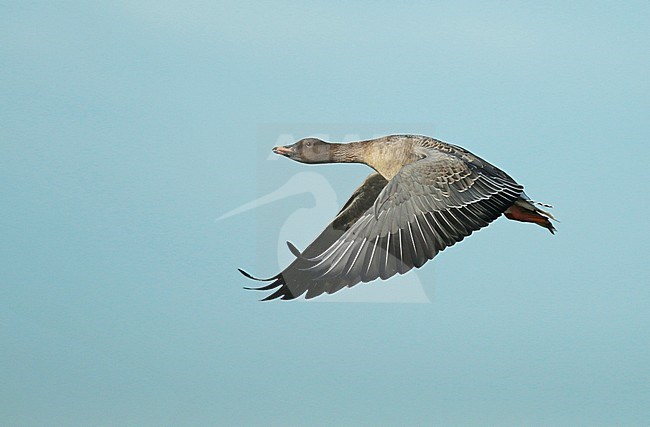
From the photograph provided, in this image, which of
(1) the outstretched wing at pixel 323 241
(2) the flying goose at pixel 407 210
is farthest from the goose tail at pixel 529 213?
(1) the outstretched wing at pixel 323 241

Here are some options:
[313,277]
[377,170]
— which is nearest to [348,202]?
[377,170]

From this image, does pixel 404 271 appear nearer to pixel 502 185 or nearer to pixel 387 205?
pixel 387 205

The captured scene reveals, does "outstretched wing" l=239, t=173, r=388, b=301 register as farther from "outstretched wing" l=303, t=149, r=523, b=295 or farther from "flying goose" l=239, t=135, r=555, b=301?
"outstretched wing" l=303, t=149, r=523, b=295

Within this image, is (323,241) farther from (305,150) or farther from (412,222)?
(412,222)

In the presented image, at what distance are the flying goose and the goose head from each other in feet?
0.04

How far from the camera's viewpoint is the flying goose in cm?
984

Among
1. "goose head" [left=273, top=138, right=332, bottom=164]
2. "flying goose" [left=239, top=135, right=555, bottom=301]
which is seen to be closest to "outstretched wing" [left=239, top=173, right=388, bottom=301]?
"flying goose" [left=239, top=135, right=555, bottom=301]

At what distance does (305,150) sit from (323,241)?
1.10 metres

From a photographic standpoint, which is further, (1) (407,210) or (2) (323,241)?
(2) (323,241)

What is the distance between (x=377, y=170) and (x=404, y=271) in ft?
6.21

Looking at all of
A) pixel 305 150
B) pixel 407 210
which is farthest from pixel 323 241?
pixel 407 210

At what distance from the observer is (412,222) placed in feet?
32.7

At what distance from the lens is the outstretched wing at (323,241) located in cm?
1126

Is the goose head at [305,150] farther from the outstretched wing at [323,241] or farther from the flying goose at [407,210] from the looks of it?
the outstretched wing at [323,241]
